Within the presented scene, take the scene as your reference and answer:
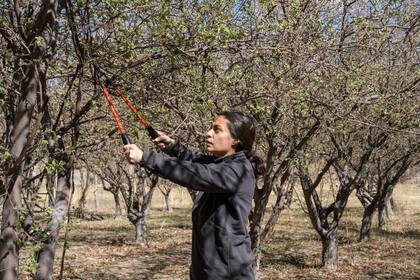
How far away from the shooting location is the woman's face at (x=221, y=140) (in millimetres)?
3383

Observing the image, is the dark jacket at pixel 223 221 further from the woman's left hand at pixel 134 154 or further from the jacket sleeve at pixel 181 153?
the jacket sleeve at pixel 181 153

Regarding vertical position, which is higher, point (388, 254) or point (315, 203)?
point (315, 203)

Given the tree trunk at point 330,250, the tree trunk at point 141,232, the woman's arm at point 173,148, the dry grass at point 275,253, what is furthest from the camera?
the tree trunk at point 141,232

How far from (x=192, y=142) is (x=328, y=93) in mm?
2516

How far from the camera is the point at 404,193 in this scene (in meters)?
46.6

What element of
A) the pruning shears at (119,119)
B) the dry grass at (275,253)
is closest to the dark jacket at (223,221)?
the pruning shears at (119,119)

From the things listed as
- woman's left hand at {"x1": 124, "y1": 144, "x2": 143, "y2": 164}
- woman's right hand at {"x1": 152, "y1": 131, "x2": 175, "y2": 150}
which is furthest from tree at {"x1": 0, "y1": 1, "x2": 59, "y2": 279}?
woman's left hand at {"x1": 124, "y1": 144, "x2": 143, "y2": 164}

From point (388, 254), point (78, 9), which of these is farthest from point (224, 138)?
point (388, 254)

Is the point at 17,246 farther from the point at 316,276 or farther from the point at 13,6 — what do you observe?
the point at 316,276

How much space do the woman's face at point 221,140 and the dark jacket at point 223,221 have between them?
13 centimetres

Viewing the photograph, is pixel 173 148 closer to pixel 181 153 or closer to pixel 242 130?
pixel 181 153

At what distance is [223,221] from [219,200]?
0.14 metres

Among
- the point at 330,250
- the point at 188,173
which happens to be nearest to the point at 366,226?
the point at 330,250

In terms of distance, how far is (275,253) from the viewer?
17.2 m
